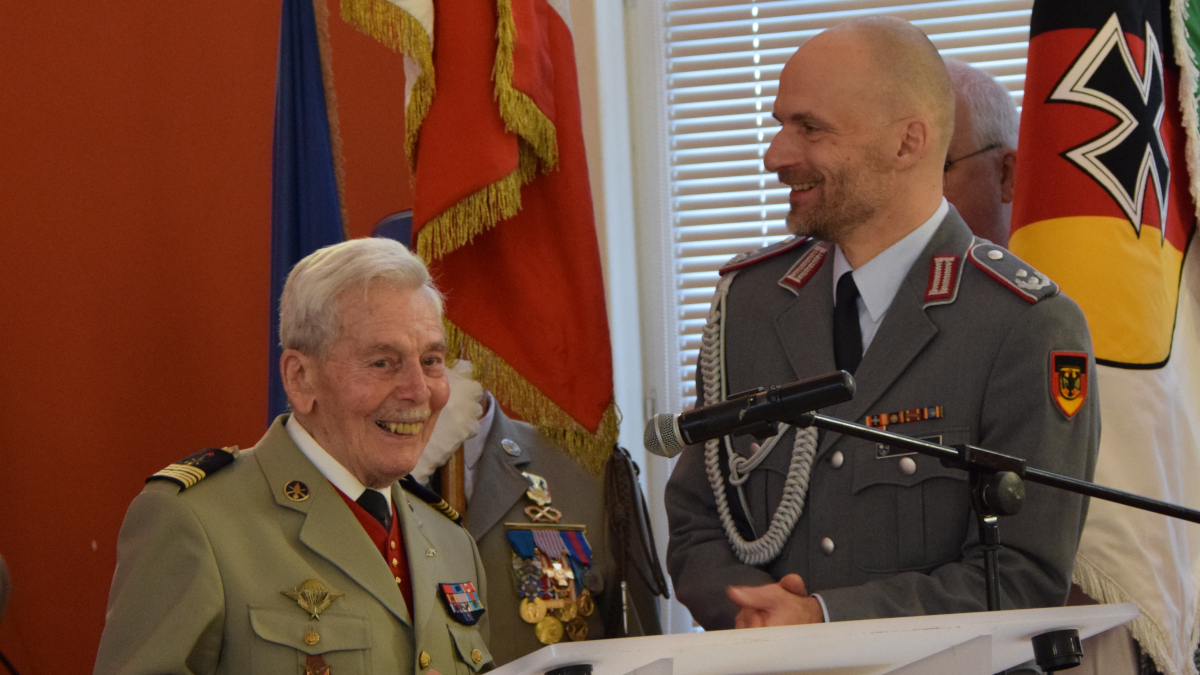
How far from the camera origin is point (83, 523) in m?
3.33

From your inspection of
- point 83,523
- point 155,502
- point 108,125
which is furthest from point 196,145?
point 155,502

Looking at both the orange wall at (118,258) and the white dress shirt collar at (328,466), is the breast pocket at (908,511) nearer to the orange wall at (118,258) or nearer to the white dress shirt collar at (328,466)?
the white dress shirt collar at (328,466)

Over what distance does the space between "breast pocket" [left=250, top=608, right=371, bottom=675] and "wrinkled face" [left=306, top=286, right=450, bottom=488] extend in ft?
0.88

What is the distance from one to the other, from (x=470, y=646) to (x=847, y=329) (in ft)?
2.87

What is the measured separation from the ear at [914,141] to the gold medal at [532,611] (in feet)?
3.88

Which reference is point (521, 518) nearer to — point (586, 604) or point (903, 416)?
point (586, 604)

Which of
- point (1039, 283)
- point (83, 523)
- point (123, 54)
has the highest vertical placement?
point (123, 54)

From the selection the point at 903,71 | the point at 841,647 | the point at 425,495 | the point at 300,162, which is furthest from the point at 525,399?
the point at 841,647

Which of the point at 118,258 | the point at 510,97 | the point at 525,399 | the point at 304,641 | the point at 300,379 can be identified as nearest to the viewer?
the point at 304,641

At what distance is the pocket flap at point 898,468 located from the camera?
2031 mm

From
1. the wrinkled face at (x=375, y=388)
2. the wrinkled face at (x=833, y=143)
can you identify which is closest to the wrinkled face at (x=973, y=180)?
the wrinkled face at (x=833, y=143)

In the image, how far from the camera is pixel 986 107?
2.90 m

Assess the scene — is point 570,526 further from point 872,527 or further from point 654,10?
point 654,10

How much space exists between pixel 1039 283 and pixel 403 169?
196 cm
